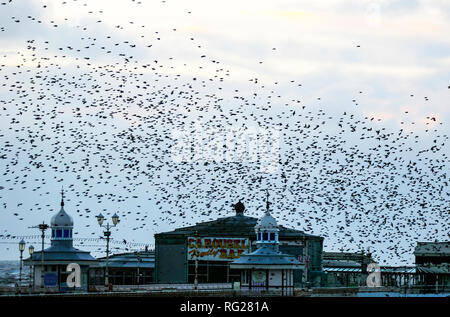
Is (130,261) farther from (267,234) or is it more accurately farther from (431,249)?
(431,249)

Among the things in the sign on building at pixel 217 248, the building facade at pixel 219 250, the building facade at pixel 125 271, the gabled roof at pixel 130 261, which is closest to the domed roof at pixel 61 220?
the sign on building at pixel 217 248

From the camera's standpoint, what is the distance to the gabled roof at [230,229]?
132m

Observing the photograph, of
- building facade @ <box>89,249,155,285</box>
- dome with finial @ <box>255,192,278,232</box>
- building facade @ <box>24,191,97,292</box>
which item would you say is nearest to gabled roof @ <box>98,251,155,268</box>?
building facade @ <box>89,249,155,285</box>

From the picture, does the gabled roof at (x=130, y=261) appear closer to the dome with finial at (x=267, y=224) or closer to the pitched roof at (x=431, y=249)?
the dome with finial at (x=267, y=224)

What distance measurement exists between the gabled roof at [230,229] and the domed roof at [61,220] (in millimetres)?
17445

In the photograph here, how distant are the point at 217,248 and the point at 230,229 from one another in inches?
216

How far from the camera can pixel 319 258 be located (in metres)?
136

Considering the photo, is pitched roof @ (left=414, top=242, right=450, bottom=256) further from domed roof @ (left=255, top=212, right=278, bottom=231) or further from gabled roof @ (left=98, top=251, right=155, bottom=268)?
domed roof @ (left=255, top=212, right=278, bottom=231)

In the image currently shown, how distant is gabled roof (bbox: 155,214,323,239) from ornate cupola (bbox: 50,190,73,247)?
1757 cm
